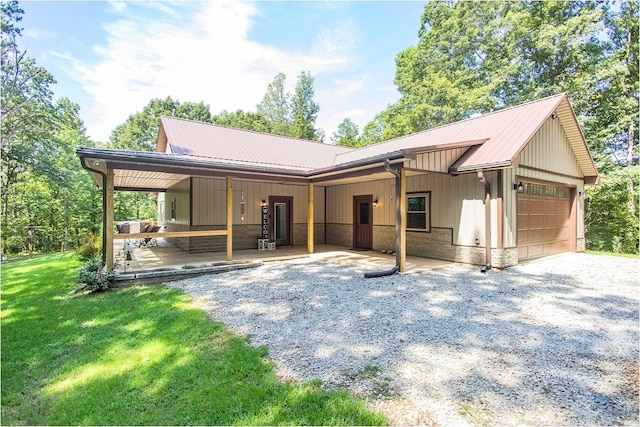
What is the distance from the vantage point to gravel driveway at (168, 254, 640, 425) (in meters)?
2.51

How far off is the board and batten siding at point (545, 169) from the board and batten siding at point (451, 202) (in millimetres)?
521

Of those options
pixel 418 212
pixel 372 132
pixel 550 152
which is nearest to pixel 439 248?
pixel 418 212

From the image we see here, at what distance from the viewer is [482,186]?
319 inches

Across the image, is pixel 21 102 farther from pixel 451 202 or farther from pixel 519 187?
pixel 519 187

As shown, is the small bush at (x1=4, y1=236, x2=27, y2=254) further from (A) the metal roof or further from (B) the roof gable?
(A) the metal roof

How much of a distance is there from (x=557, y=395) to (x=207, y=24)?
825 cm

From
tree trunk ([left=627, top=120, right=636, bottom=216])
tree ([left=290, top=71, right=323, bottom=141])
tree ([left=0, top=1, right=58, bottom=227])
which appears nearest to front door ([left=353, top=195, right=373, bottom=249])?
tree trunk ([left=627, top=120, right=636, bottom=216])

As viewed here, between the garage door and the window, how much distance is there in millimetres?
2377

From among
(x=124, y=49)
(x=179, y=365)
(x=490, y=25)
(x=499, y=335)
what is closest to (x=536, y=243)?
(x=499, y=335)

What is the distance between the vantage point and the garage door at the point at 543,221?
28.7ft

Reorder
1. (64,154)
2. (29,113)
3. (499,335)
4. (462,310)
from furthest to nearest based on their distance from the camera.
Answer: (64,154) → (29,113) → (462,310) → (499,335)

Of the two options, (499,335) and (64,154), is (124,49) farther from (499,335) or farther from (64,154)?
(64,154)

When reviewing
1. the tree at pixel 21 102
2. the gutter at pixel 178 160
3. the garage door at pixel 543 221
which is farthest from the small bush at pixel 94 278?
the tree at pixel 21 102

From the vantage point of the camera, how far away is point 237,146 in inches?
502
